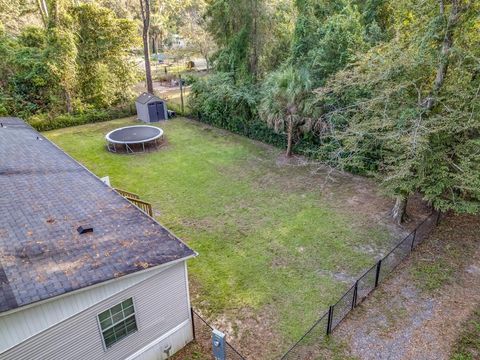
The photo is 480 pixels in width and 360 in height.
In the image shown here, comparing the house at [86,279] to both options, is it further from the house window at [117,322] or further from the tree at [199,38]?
the tree at [199,38]

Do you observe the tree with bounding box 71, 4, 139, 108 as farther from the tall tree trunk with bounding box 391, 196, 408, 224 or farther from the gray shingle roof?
the tall tree trunk with bounding box 391, 196, 408, 224

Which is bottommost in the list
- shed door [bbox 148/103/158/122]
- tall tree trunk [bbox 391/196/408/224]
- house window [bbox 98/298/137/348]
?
tall tree trunk [bbox 391/196/408/224]

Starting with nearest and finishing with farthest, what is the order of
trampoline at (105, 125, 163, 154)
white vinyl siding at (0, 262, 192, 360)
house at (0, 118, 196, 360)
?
house at (0, 118, 196, 360), white vinyl siding at (0, 262, 192, 360), trampoline at (105, 125, 163, 154)

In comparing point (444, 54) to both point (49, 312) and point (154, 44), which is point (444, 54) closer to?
point (49, 312)

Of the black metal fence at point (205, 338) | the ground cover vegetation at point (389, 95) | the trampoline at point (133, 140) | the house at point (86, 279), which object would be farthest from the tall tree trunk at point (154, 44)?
the black metal fence at point (205, 338)

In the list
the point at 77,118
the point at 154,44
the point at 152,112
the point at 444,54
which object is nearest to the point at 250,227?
Result: the point at 444,54

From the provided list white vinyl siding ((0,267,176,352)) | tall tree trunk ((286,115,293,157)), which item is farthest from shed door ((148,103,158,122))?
white vinyl siding ((0,267,176,352))
